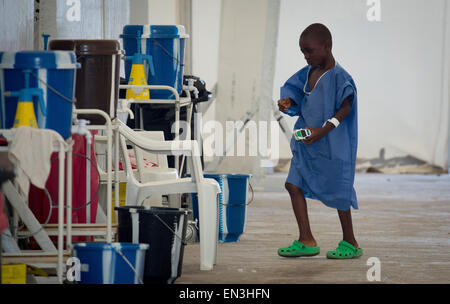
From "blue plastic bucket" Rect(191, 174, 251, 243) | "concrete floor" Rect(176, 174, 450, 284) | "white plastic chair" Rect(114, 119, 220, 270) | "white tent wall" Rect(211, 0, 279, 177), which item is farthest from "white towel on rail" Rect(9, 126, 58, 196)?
"white tent wall" Rect(211, 0, 279, 177)

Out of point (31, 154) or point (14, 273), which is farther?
point (14, 273)

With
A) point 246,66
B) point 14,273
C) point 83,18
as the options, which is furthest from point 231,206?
point 246,66

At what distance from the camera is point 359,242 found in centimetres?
493

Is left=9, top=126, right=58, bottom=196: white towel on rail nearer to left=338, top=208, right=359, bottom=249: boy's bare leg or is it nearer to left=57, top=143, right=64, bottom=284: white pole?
Result: left=57, top=143, right=64, bottom=284: white pole

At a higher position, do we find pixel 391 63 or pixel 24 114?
pixel 24 114

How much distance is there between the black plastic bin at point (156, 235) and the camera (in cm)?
352

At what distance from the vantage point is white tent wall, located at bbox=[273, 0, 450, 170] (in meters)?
9.71

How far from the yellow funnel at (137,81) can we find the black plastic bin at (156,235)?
118cm

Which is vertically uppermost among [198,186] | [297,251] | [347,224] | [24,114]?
[24,114]

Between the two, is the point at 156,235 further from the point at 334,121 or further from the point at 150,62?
the point at 150,62

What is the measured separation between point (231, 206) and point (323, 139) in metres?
0.94

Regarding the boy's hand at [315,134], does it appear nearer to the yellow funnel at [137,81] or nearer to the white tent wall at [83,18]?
the yellow funnel at [137,81]
